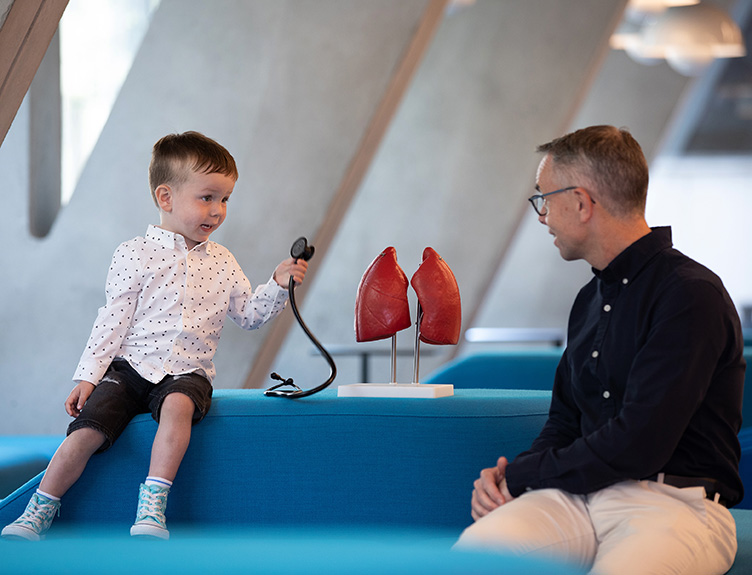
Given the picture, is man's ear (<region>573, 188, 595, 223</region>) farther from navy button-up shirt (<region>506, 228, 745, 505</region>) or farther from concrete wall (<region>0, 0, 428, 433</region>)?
concrete wall (<region>0, 0, 428, 433</region>)

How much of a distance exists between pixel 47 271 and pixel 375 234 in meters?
3.45

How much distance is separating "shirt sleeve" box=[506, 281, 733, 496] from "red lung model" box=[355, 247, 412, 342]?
0.77 meters

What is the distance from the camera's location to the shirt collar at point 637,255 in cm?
179

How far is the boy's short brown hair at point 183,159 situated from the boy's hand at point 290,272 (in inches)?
11.0

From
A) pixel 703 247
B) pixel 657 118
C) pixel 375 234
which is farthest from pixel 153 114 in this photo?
pixel 703 247

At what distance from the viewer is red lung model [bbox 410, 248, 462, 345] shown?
94.4 inches

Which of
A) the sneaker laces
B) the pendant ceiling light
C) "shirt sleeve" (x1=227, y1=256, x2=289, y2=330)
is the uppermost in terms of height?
the pendant ceiling light

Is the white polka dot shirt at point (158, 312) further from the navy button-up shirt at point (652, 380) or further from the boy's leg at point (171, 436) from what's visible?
the navy button-up shirt at point (652, 380)

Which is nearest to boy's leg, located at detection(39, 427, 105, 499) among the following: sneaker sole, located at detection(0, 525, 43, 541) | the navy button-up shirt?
sneaker sole, located at detection(0, 525, 43, 541)

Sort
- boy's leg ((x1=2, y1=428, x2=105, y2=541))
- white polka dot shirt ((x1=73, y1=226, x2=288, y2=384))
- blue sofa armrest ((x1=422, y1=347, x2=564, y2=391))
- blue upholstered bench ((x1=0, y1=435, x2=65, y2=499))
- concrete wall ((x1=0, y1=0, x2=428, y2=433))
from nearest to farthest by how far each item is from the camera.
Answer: boy's leg ((x1=2, y1=428, x2=105, y2=541))
white polka dot shirt ((x1=73, y1=226, x2=288, y2=384))
blue upholstered bench ((x1=0, y1=435, x2=65, y2=499))
concrete wall ((x1=0, y1=0, x2=428, y2=433))
blue sofa armrest ((x1=422, y1=347, x2=564, y2=391))

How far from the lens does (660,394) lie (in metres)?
1.62

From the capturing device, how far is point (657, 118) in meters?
10.5

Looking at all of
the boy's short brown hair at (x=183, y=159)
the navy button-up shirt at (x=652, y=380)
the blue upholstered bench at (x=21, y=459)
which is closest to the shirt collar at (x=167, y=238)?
the boy's short brown hair at (x=183, y=159)

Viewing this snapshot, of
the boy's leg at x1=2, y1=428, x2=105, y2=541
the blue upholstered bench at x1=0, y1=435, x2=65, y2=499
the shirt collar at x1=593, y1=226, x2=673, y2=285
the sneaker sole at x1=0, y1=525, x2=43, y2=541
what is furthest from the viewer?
the blue upholstered bench at x1=0, y1=435, x2=65, y2=499
